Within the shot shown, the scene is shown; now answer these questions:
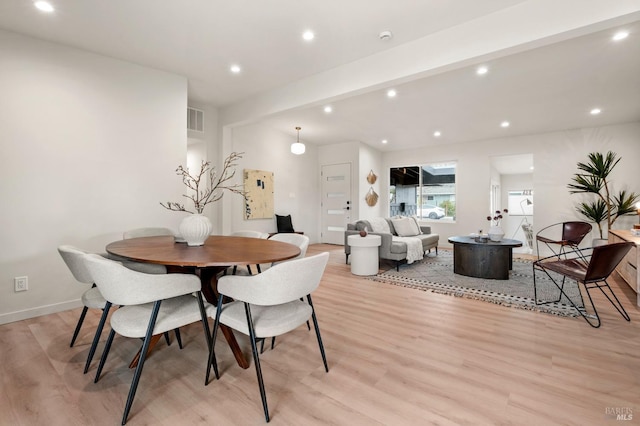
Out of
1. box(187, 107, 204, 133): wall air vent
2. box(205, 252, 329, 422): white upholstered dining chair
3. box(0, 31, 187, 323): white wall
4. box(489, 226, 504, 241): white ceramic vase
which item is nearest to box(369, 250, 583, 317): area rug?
box(489, 226, 504, 241): white ceramic vase

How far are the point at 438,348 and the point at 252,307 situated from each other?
4.68ft

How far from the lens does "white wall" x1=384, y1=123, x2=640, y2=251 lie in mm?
5422

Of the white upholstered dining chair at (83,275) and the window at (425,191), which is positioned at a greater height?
the window at (425,191)

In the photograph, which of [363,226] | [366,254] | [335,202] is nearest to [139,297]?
[366,254]

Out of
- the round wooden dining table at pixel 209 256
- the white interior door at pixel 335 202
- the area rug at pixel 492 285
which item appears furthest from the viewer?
the white interior door at pixel 335 202

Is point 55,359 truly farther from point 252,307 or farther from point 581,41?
point 581,41

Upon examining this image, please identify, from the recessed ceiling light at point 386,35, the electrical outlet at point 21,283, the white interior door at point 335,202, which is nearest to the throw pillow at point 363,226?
the white interior door at point 335,202

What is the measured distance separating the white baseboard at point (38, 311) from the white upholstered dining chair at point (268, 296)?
234 centimetres

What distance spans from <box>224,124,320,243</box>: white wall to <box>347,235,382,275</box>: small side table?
229cm

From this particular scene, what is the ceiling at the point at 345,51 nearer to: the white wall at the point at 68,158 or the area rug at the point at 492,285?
the white wall at the point at 68,158

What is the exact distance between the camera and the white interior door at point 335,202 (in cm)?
729

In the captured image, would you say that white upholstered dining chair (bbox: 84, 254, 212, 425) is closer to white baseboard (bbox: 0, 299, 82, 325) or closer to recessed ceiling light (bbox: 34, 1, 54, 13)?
white baseboard (bbox: 0, 299, 82, 325)

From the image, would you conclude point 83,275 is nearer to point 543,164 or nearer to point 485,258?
point 485,258

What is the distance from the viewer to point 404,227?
5629 mm
